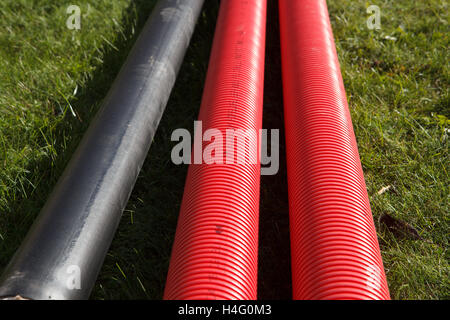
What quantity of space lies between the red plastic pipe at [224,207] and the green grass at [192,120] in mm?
548

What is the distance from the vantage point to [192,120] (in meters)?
3.37

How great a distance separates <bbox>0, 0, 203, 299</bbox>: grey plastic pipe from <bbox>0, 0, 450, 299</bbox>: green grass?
0.38 meters

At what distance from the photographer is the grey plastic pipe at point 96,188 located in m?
1.75

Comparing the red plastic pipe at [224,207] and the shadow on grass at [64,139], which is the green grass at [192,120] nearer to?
the shadow on grass at [64,139]

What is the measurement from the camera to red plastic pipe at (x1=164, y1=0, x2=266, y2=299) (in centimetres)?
176

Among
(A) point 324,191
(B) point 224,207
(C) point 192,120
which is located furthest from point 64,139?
(A) point 324,191

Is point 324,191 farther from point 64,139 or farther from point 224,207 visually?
point 64,139

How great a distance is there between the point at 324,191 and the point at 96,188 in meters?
1.19

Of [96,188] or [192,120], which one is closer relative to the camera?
[96,188]

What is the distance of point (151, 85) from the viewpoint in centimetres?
279

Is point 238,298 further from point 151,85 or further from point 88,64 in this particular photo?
point 88,64

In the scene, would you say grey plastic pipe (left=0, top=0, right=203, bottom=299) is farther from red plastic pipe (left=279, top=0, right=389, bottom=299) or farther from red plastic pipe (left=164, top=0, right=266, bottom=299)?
red plastic pipe (left=279, top=0, right=389, bottom=299)
